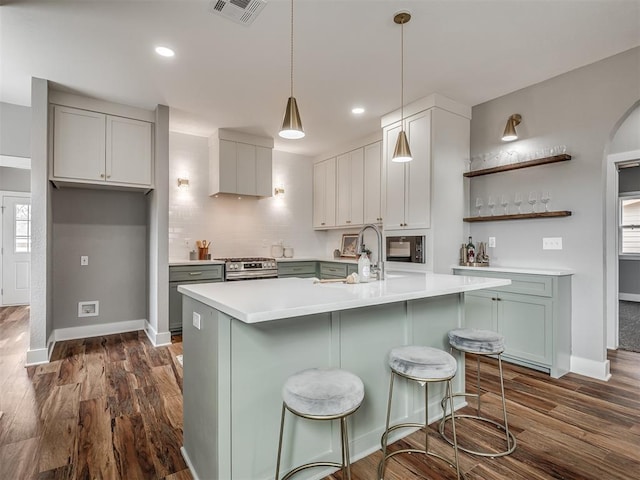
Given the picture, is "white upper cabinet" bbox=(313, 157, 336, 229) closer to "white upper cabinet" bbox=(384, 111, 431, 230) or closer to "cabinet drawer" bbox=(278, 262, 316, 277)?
"cabinet drawer" bbox=(278, 262, 316, 277)

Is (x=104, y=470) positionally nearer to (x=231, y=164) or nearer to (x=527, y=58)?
(x=231, y=164)

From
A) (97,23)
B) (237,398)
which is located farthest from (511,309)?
(97,23)

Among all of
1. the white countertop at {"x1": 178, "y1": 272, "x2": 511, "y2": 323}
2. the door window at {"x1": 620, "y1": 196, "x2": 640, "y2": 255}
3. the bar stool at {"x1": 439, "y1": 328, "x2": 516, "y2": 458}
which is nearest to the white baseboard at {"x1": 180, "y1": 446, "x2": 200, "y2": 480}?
the white countertop at {"x1": 178, "y1": 272, "x2": 511, "y2": 323}

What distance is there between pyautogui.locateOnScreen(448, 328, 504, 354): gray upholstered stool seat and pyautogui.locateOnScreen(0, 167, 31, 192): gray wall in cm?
752

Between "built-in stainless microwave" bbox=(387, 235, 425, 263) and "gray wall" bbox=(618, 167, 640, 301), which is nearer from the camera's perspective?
"built-in stainless microwave" bbox=(387, 235, 425, 263)

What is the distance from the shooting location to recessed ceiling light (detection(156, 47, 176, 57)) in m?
2.79

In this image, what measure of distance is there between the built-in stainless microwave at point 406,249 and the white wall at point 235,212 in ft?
7.08

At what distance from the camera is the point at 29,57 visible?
2943 millimetres

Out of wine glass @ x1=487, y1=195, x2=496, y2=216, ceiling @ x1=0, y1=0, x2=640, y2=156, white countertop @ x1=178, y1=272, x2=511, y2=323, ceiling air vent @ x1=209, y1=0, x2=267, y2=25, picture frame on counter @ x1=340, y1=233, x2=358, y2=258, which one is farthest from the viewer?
picture frame on counter @ x1=340, y1=233, x2=358, y2=258

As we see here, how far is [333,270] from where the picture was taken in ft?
17.0

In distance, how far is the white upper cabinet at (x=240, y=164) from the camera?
4.77 meters

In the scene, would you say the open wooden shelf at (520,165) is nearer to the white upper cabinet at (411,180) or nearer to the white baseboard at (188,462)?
the white upper cabinet at (411,180)

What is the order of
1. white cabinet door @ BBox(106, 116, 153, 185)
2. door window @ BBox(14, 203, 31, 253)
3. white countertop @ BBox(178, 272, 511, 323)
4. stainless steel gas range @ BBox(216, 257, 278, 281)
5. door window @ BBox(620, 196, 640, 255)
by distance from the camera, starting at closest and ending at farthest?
white countertop @ BBox(178, 272, 511, 323), white cabinet door @ BBox(106, 116, 153, 185), stainless steel gas range @ BBox(216, 257, 278, 281), door window @ BBox(14, 203, 31, 253), door window @ BBox(620, 196, 640, 255)

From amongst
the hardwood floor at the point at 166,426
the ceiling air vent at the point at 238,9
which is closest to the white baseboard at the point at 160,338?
the hardwood floor at the point at 166,426
